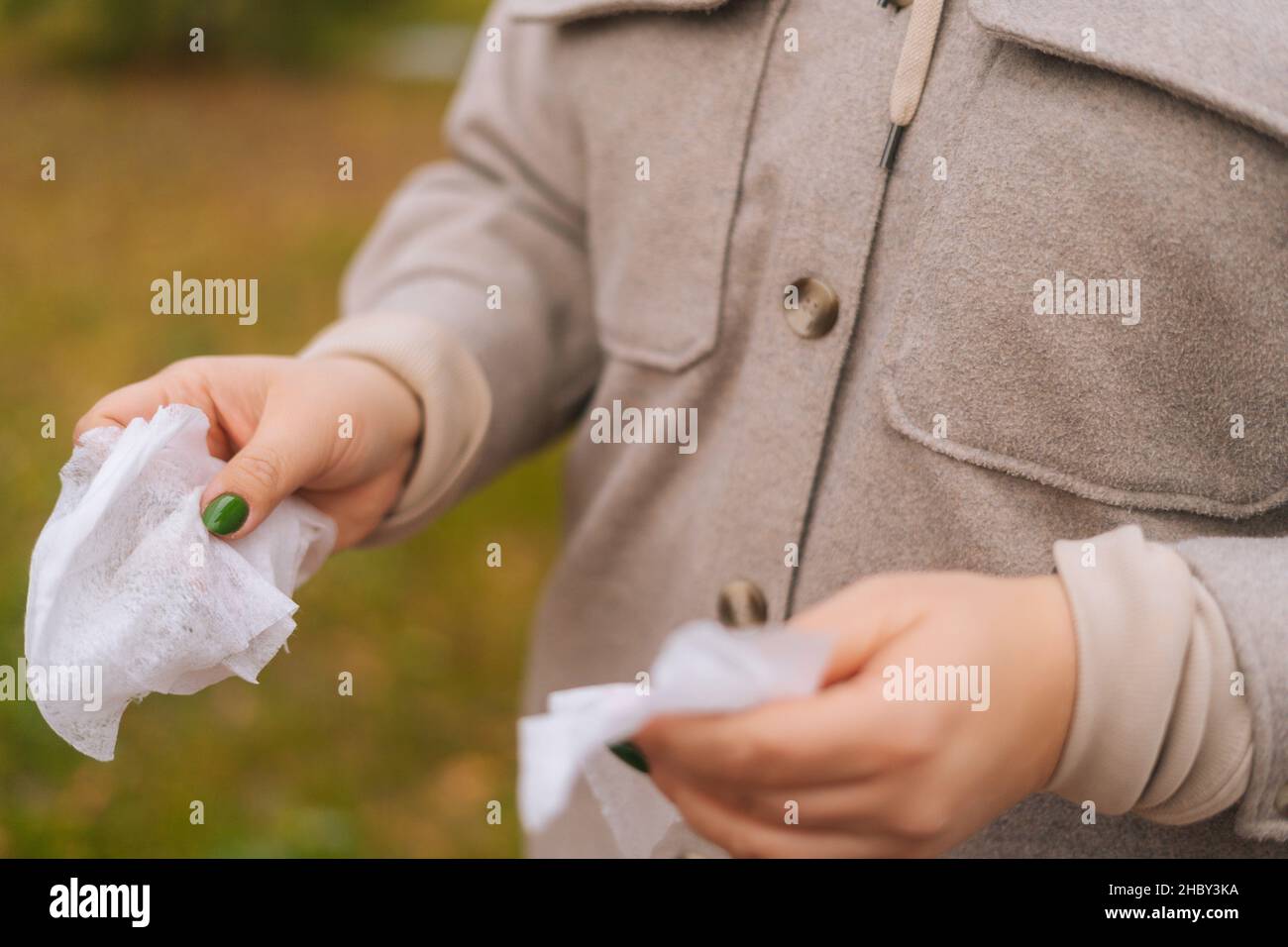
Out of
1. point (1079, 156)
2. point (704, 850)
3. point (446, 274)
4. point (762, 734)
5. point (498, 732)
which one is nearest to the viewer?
point (762, 734)

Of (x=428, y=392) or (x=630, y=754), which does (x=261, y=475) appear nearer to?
(x=428, y=392)

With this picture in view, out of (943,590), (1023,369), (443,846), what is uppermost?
(1023,369)

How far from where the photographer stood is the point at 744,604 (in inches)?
40.6

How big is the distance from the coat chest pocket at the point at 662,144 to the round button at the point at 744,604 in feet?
0.74

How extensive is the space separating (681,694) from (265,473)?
1.35ft

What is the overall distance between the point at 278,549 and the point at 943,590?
54 centimetres

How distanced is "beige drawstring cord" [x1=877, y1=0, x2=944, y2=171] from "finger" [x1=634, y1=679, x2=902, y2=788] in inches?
18.0

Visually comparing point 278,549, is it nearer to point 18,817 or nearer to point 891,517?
point 891,517

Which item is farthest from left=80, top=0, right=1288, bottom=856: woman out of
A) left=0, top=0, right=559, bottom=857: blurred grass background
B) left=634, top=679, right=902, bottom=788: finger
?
left=0, top=0, right=559, bottom=857: blurred grass background

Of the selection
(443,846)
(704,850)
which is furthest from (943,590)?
(443,846)

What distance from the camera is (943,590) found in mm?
725

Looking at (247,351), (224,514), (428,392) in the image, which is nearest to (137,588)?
(224,514)

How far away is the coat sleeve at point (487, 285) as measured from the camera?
1.11 metres

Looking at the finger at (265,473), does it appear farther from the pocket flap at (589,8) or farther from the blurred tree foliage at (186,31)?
the blurred tree foliage at (186,31)
